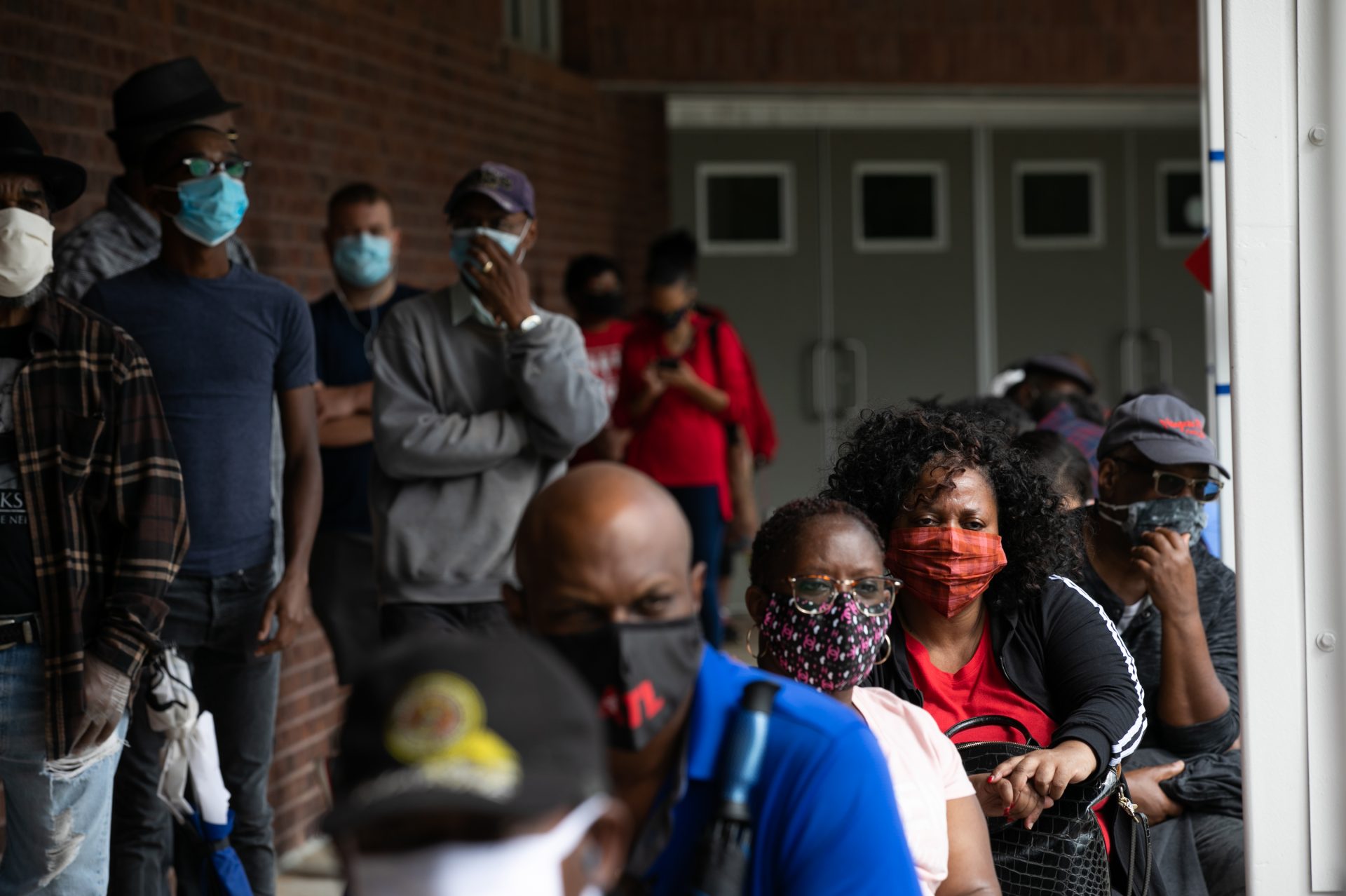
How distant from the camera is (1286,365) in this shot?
2.49m

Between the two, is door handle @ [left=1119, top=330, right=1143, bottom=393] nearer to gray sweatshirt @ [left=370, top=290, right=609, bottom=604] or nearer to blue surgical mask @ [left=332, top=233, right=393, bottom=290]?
blue surgical mask @ [left=332, top=233, right=393, bottom=290]

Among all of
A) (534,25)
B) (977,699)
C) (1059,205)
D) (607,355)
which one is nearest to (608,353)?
(607,355)

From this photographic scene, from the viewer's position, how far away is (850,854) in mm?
1700

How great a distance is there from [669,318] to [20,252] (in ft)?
13.6

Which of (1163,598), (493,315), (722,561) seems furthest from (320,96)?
(1163,598)

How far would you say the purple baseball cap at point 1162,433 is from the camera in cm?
347

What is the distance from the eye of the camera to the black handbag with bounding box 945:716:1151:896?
263cm

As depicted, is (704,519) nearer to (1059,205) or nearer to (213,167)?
(213,167)

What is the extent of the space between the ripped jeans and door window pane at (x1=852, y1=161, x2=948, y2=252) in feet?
23.9

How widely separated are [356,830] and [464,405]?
269 centimetres

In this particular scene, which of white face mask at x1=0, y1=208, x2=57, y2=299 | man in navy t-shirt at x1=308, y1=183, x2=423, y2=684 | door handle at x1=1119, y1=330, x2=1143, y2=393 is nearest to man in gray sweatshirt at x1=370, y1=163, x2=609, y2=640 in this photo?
man in navy t-shirt at x1=308, y1=183, x2=423, y2=684

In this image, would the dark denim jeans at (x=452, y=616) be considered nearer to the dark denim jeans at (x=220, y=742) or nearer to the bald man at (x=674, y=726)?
the dark denim jeans at (x=220, y=742)

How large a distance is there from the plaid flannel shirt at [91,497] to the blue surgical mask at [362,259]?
1.60 metres

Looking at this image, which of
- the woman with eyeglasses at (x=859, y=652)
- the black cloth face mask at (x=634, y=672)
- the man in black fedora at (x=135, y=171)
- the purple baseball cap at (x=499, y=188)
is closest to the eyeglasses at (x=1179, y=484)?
the woman with eyeglasses at (x=859, y=652)
